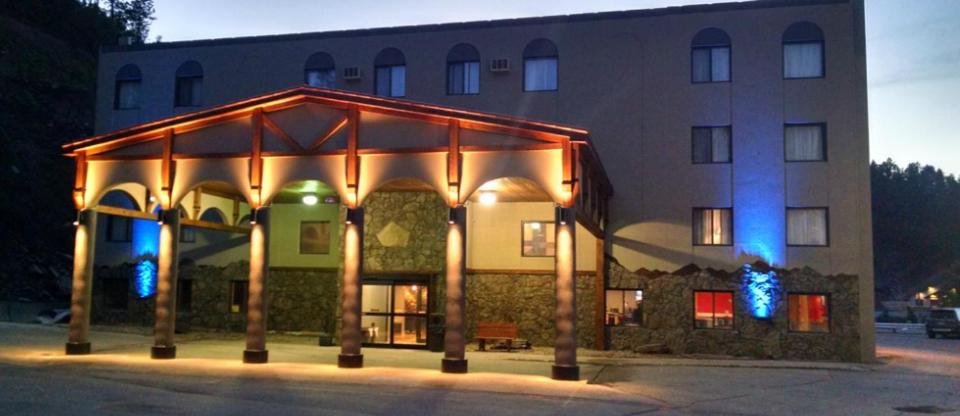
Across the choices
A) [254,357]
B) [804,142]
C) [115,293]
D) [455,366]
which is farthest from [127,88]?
[804,142]

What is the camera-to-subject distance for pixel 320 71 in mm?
27359

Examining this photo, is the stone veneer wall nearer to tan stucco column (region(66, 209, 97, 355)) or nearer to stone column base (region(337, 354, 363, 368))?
stone column base (region(337, 354, 363, 368))

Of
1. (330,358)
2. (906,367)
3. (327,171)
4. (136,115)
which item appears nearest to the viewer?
(327,171)

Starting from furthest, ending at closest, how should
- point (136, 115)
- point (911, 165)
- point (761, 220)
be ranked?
point (911, 165)
point (136, 115)
point (761, 220)

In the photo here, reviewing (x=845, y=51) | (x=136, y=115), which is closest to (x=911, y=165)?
(x=845, y=51)

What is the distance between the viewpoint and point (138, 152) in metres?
19.3

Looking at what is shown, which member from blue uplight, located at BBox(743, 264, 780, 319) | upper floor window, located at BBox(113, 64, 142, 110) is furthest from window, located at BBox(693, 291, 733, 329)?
upper floor window, located at BBox(113, 64, 142, 110)

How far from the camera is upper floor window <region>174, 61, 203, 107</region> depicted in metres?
28.5

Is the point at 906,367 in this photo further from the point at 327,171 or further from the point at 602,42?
the point at 327,171

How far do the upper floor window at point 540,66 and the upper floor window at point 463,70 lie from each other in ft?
5.51

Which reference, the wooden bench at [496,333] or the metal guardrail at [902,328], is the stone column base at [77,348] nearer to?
the wooden bench at [496,333]

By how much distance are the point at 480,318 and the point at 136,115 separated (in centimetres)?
1559

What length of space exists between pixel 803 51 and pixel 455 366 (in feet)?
50.1

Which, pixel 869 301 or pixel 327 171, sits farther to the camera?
pixel 869 301
